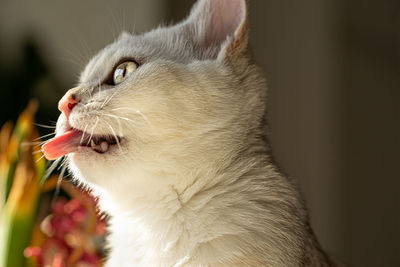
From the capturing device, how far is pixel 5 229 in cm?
80

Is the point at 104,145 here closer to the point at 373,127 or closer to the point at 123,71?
the point at 123,71

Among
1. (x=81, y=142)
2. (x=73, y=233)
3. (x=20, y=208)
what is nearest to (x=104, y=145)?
(x=81, y=142)

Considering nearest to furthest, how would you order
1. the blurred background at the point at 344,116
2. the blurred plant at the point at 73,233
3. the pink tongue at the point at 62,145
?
1. the pink tongue at the point at 62,145
2. the blurred plant at the point at 73,233
3. the blurred background at the point at 344,116

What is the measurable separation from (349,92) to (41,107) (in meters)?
1.63

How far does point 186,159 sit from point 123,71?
0.15 m

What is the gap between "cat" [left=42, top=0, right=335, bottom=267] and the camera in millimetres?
741

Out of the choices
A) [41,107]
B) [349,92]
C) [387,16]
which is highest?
[41,107]

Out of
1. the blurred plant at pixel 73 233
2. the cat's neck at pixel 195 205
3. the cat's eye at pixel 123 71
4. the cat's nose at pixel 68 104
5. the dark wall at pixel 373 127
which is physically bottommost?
the dark wall at pixel 373 127

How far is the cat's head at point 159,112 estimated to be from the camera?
2.47 feet

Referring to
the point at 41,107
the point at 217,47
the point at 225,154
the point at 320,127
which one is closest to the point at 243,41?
the point at 217,47

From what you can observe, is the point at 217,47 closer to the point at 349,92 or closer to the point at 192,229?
the point at 192,229

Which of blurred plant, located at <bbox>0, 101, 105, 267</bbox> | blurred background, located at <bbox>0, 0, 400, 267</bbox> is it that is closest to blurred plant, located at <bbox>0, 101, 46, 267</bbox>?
blurred plant, located at <bbox>0, 101, 105, 267</bbox>

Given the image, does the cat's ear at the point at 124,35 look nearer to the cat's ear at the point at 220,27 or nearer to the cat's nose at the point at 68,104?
the cat's ear at the point at 220,27

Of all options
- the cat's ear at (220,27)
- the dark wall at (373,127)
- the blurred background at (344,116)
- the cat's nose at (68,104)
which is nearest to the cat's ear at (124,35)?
the cat's ear at (220,27)
